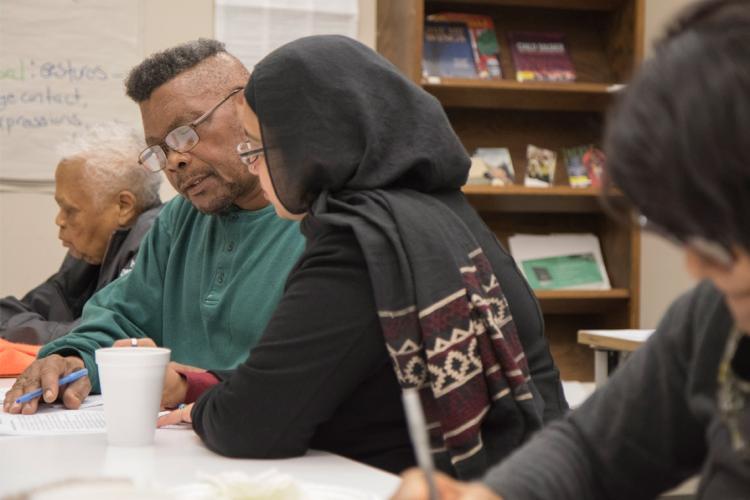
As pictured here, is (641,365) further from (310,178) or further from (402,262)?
(310,178)

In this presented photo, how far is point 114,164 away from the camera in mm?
3203

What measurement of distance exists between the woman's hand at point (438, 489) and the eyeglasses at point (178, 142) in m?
1.35

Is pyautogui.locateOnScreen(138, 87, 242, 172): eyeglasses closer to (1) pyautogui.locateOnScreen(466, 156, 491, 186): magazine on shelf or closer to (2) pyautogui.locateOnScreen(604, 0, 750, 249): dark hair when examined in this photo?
(2) pyautogui.locateOnScreen(604, 0, 750, 249): dark hair

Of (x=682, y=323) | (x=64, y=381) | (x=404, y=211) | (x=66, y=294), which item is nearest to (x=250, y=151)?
(x=404, y=211)

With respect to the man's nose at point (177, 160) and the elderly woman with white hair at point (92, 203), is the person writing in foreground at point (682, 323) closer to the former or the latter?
the man's nose at point (177, 160)

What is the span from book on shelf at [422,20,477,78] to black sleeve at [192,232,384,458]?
265 cm

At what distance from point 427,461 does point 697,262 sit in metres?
0.23

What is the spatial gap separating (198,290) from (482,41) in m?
2.31

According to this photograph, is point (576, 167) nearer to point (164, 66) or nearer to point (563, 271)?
point (563, 271)

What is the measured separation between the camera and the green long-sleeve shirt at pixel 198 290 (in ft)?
6.22

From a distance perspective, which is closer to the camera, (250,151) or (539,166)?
(250,151)

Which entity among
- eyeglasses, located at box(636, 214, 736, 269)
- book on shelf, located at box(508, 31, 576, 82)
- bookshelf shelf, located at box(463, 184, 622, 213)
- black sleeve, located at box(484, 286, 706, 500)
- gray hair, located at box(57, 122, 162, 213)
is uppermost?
eyeglasses, located at box(636, 214, 736, 269)

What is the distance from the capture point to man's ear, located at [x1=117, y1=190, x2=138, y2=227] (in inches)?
125

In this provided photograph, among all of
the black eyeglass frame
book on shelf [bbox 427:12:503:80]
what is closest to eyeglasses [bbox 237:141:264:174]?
the black eyeglass frame
